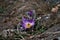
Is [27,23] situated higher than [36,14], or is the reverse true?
[36,14]

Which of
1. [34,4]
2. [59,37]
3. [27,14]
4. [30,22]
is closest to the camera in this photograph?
[59,37]

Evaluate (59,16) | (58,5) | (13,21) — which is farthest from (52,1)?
(13,21)

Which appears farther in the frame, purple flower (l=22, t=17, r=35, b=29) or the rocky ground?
purple flower (l=22, t=17, r=35, b=29)

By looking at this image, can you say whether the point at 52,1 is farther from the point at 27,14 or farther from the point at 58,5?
the point at 27,14

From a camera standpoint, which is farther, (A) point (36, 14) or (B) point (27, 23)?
(A) point (36, 14)

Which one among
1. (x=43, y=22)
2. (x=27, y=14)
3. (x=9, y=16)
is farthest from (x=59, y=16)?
(x=9, y=16)

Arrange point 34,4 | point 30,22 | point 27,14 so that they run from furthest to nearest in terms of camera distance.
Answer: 1. point 34,4
2. point 27,14
3. point 30,22

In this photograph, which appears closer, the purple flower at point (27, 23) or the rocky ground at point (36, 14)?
Answer: the rocky ground at point (36, 14)

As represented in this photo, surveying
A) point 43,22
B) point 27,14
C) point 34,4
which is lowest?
point 43,22

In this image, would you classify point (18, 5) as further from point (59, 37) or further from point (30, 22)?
point (59, 37)

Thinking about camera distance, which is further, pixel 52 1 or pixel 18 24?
pixel 52 1

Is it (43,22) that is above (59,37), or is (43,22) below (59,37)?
above
